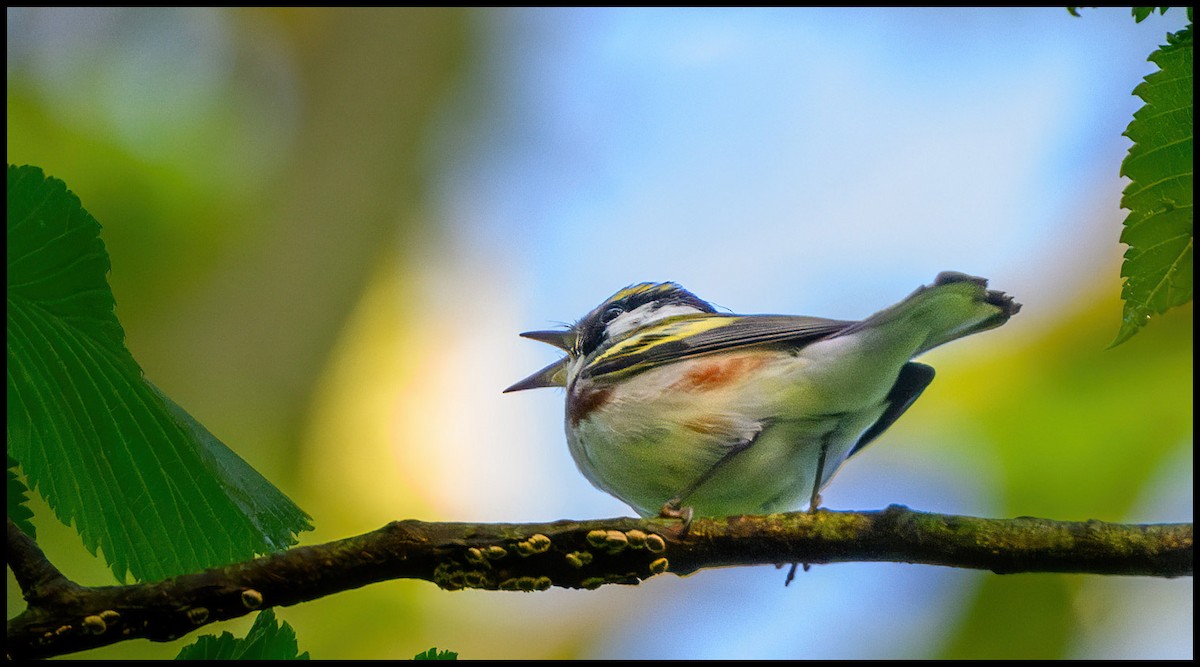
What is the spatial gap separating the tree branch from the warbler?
23.1 inches

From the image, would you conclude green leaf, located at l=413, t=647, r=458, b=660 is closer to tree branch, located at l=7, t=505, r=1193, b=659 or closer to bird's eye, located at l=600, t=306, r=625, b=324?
tree branch, located at l=7, t=505, r=1193, b=659

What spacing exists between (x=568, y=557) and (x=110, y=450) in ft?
2.07

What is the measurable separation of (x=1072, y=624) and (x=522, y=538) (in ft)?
14.5

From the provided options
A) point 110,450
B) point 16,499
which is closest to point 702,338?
point 110,450

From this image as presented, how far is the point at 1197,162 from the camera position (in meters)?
1.19

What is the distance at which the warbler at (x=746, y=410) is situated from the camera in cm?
215

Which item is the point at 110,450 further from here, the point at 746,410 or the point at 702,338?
the point at 702,338

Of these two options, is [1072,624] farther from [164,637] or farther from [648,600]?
[164,637]

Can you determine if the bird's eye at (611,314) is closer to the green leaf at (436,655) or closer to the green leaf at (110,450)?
the green leaf at (110,450)

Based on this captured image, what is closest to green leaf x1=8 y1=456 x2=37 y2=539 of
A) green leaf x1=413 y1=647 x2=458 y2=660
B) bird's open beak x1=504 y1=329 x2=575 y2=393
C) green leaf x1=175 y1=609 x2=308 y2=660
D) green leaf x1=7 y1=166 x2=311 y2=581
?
green leaf x1=7 y1=166 x2=311 y2=581

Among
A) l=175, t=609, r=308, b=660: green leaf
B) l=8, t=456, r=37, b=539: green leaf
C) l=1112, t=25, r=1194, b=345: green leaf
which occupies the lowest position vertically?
l=175, t=609, r=308, b=660: green leaf

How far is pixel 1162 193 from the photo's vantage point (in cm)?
126

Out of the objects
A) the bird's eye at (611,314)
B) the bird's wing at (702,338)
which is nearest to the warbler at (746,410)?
the bird's wing at (702,338)

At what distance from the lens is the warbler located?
2.15 metres
